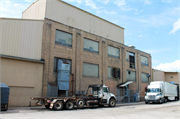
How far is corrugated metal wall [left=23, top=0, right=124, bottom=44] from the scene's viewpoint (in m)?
22.9

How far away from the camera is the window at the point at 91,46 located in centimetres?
2691

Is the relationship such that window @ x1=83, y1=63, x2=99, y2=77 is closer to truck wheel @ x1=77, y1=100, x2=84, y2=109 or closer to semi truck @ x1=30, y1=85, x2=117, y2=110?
semi truck @ x1=30, y1=85, x2=117, y2=110

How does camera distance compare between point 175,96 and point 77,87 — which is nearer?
point 77,87

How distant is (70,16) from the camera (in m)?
25.1

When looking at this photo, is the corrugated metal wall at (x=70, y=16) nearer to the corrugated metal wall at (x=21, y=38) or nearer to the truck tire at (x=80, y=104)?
the corrugated metal wall at (x=21, y=38)

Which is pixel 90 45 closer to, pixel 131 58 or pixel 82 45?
pixel 82 45

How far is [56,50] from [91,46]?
7.00 metres

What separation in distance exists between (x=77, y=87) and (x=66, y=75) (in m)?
3.16

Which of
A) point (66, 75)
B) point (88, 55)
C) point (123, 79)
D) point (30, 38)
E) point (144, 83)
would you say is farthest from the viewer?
point (144, 83)

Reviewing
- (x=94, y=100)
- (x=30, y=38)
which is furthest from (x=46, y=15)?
(x=94, y=100)

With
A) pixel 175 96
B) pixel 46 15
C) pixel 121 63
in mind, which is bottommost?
pixel 175 96

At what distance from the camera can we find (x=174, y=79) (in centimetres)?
4869

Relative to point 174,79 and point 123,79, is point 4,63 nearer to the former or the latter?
point 123,79

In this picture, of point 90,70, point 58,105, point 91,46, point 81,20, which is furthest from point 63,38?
point 58,105
